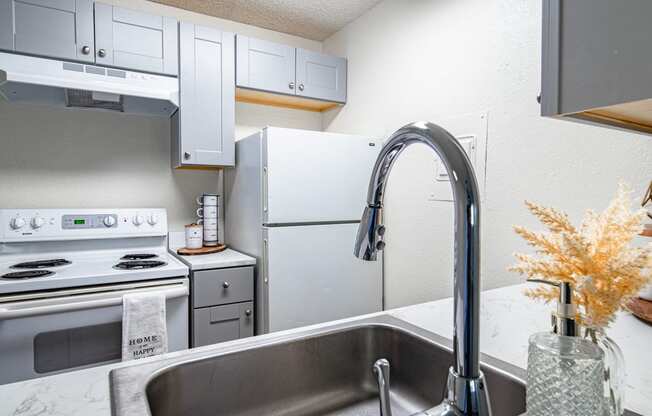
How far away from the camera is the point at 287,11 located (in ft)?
8.35

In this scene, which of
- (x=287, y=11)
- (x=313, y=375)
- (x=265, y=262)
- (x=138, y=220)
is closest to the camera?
(x=313, y=375)

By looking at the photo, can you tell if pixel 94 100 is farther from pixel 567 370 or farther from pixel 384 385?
pixel 567 370

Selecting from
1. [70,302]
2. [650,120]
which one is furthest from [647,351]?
[70,302]

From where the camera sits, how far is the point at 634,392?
0.65 metres

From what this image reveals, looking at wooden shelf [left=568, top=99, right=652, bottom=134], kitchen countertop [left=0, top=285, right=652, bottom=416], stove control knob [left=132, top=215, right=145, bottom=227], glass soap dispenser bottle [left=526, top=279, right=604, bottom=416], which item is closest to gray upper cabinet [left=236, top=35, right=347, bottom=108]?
stove control knob [left=132, top=215, right=145, bottom=227]

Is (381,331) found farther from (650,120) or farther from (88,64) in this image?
(88,64)

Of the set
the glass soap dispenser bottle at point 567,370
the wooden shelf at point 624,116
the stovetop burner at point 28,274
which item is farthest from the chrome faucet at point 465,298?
the stovetop burner at point 28,274

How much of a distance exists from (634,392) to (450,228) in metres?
1.38

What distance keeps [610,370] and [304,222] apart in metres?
1.73

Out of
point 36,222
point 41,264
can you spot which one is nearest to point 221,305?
point 41,264

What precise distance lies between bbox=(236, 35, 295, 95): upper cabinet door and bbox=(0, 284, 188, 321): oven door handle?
4.47 feet

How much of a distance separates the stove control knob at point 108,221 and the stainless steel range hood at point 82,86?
64cm

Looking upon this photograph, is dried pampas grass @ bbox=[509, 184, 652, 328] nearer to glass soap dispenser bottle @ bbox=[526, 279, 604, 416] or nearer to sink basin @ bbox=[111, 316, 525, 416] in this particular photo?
glass soap dispenser bottle @ bbox=[526, 279, 604, 416]

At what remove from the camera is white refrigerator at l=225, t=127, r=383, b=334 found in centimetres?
205
